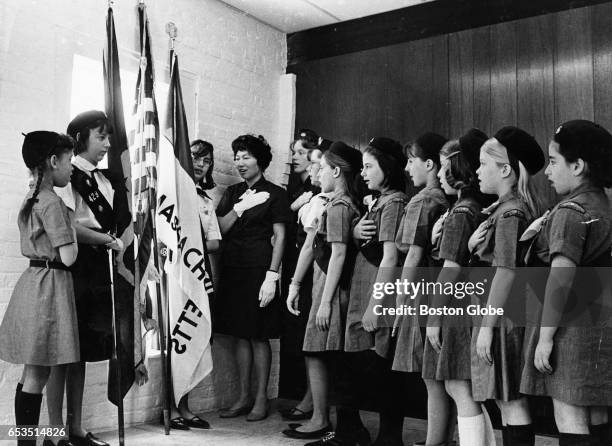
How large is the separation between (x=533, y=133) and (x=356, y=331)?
1390 millimetres

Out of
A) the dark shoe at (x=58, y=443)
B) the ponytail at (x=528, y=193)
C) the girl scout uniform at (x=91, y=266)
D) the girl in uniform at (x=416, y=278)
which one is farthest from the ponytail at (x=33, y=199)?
the ponytail at (x=528, y=193)

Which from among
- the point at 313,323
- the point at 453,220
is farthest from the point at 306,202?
the point at 453,220

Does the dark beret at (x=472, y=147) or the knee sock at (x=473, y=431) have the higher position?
the dark beret at (x=472, y=147)

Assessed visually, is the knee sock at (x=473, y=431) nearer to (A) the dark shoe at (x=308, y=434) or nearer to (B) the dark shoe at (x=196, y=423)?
(A) the dark shoe at (x=308, y=434)

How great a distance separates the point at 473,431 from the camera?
2.10m

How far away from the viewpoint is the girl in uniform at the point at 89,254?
2.51 metres

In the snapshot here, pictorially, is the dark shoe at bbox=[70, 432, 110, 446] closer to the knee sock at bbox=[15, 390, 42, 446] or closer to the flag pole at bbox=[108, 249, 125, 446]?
the flag pole at bbox=[108, 249, 125, 446]

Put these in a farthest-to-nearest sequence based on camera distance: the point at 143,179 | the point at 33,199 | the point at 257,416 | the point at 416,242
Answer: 1. the point at 257,416
2. the point at 143,179
3. the point at 416,242
4. the point at 33,199

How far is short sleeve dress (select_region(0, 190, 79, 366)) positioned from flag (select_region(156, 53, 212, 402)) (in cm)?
72

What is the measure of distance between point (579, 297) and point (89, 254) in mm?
1885

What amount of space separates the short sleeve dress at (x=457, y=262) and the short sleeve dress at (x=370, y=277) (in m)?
0.38

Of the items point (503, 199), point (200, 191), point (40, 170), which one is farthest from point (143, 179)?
point (503, 199)

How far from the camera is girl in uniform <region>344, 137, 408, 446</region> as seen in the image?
2545mm

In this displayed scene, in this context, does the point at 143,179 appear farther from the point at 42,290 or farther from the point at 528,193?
the point at 528,193
